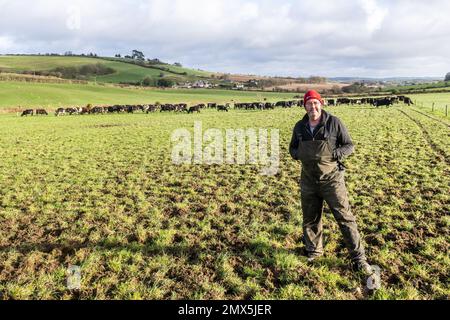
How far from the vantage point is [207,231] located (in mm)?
7445

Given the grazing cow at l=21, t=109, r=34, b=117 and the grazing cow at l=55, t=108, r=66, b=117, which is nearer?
the grazing cow at l=21, t=109, r=34, b=117

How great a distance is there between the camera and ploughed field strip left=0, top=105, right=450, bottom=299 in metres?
5.41

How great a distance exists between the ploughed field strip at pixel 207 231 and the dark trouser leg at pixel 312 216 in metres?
0.26

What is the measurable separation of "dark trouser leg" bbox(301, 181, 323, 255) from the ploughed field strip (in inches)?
10.2

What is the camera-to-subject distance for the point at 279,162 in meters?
14.6

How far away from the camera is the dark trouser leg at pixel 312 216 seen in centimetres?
581

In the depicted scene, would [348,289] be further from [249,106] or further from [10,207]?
[249,106]

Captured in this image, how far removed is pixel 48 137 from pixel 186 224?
1987 centimetres

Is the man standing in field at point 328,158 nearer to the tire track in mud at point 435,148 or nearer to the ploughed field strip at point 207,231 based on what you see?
the ploughed field strip at point 207,231

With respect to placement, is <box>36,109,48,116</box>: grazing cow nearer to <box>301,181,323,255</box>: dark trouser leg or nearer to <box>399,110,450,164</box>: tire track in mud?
<box>399,110,450,164</box>: tire track in mud

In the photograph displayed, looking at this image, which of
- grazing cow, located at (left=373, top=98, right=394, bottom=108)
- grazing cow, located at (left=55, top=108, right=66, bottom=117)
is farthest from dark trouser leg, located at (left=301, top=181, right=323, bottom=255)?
grazing cow, located at (left=55, top=108, right=66, bottom=117)

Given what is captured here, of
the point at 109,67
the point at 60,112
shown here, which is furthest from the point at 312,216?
the point at 109,67
